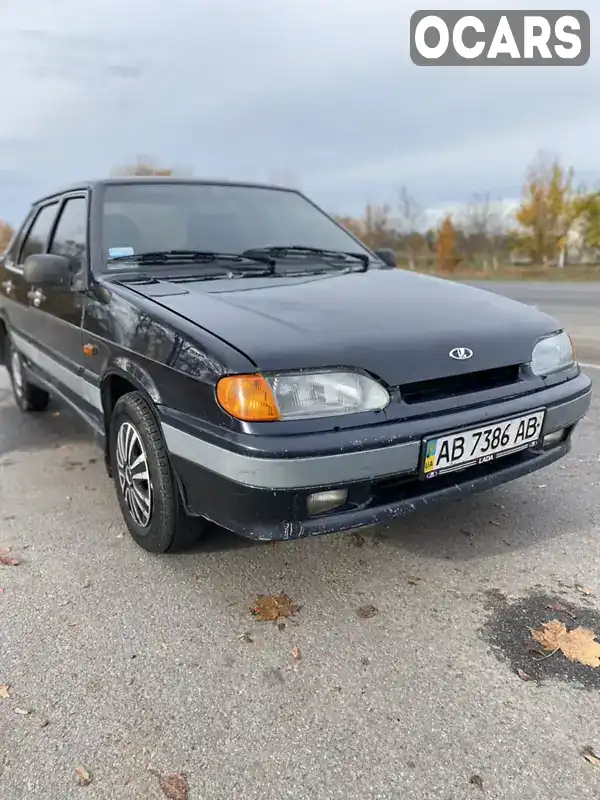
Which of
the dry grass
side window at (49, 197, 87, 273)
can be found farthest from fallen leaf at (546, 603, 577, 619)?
the dry grass

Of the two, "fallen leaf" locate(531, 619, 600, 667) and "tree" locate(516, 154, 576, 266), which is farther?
"tree" locate(516, 154, 576, 266)

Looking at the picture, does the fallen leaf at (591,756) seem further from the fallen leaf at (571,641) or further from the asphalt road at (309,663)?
the fallen leaf at (571,641)

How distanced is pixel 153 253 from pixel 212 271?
328 mm

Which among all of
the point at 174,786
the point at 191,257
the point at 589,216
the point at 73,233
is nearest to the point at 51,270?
the point at 73,233

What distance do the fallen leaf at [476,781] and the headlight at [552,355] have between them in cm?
159

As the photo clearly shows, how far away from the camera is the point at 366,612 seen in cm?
239

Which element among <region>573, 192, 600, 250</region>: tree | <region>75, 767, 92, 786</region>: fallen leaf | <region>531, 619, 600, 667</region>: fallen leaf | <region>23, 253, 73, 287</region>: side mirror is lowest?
<region>75, 767, 92, 786</region>: fallen leaf

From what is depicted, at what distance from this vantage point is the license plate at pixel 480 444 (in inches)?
91.2

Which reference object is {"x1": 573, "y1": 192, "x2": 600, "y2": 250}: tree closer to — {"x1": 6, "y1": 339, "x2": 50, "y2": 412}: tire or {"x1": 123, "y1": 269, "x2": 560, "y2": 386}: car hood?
{"x1": 6, "y1": 339, "x2": 50, "y2": 412}: tire

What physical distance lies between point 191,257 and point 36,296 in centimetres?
137

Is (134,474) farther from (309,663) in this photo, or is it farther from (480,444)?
(480,444)

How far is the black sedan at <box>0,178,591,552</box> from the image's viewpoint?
7.10 feet

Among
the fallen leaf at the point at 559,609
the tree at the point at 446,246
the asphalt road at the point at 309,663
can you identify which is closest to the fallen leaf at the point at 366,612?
the asphalt road at the point at 309,663

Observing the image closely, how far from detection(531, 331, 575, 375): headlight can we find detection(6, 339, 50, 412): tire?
3673mm
